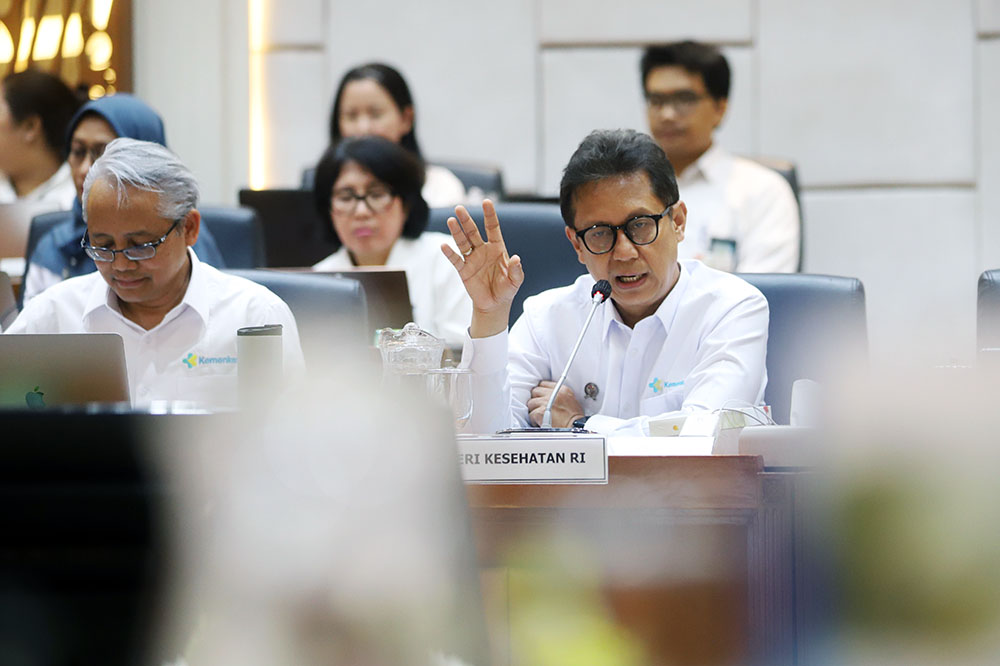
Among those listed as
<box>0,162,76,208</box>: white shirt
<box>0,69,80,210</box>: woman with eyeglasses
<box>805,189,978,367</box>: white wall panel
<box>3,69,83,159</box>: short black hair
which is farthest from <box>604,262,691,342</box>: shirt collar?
<box>3,69,83,159</box>: short black hair

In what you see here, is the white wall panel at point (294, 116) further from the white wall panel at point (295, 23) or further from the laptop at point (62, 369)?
the laptop at point (62, 369)

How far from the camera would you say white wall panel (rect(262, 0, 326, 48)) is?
14.4 feet

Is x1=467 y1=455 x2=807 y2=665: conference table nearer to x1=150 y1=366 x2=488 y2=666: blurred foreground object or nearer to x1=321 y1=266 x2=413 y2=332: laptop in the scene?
x1=150 y1=366 x2=488 y2=666: blurred foreground object

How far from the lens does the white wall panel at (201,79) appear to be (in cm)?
443

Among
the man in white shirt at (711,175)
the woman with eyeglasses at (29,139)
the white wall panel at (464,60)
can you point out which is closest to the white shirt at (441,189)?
the man in white shirt at (711,175)

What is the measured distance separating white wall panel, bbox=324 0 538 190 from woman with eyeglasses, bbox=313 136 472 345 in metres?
1.30

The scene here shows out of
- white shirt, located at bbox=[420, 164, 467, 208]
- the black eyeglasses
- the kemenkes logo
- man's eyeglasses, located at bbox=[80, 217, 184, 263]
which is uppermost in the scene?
white shirt, located at bbox=[420, 164, 467, 208]

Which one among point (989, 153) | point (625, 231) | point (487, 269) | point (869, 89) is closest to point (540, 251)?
point (625, 231)

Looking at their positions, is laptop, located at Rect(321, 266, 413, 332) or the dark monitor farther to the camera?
laptop, located at Rect(321, 266, 413, 332)

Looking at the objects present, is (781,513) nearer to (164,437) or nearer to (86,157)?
(164,437)

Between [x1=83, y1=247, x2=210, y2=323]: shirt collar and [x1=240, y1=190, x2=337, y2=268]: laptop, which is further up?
[x1=240, y1=190, x2=337, y2=268]: laptop

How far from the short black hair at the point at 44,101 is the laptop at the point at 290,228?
1127 mm

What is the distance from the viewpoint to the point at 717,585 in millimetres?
1142

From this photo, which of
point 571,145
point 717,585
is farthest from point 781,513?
point 571,145
